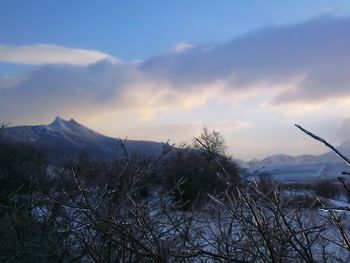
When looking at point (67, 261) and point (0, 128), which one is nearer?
point (67, 261)

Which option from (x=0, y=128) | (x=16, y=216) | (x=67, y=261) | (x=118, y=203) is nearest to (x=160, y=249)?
(x=118, y=203)

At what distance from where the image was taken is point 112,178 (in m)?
6.64

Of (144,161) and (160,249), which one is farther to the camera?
(144,161)

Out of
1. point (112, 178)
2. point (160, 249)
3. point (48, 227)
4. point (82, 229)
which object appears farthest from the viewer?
point (48, 227)

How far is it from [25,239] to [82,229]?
10.6 ft

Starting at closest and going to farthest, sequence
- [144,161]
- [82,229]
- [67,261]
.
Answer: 1. [82,229]
2. [144,161]
3. [67,261]

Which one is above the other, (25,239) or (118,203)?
(118,203)

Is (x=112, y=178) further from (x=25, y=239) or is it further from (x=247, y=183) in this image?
(x=247, y=183)

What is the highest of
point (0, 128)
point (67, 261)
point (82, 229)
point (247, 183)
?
point (0, 128)

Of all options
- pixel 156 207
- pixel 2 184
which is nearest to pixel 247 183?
pixel 156 207

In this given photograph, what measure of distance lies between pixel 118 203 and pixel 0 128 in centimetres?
1910

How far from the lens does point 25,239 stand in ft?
26.9

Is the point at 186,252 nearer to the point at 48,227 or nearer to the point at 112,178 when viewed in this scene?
the point at 112,178

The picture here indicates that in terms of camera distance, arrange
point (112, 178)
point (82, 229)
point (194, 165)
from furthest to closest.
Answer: point (194, 165), point (112, 178), point (82, 229)
